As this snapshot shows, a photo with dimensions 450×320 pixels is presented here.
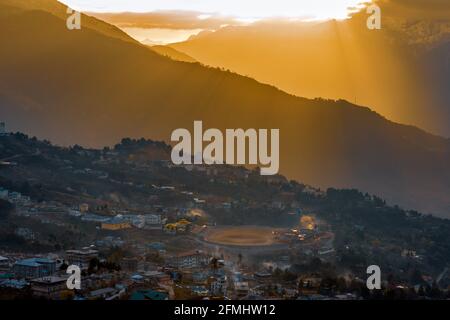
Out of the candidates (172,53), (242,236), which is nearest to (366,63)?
(172,53)

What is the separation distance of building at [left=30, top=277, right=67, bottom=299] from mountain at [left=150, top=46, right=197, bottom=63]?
5558 cm

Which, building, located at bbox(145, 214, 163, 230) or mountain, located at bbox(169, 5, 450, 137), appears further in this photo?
mountain, located at bbox(169, 5, 450, 137)

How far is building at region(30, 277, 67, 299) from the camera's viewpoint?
22.8 m

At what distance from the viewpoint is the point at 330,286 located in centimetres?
2708

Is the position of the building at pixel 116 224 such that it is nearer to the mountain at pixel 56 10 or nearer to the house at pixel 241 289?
the house at pixel 241 289

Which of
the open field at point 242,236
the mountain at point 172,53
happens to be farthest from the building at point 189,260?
the mountain at point 172,53

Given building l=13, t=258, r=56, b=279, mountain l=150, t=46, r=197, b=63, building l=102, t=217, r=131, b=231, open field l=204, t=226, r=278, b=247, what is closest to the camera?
building l=13, t=258, r=56, b=279

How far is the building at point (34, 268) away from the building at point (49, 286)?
1.20m

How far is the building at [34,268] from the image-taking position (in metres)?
25.6

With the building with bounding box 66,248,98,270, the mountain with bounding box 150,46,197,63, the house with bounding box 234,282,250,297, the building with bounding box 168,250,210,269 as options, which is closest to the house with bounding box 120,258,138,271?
the building with bounding box 66,248,98,270

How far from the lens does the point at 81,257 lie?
94.7 ft

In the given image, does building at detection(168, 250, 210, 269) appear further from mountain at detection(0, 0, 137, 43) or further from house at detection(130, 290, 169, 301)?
mountain at detection(0, 0, 137, 43)

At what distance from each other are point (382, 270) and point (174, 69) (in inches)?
1658

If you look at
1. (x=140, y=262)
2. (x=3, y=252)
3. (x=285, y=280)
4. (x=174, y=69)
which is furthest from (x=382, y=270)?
(x=174, y=69)
